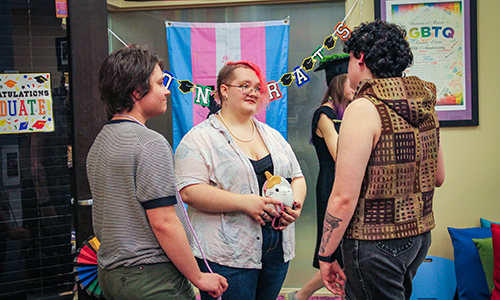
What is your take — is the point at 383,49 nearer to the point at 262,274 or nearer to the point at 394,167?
the point at 394,167

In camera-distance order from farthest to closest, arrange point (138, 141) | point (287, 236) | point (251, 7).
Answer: point (251, 7) → point (287, 236) → point (138, 141)

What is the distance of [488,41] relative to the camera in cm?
282

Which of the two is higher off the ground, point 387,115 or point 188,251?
point 387,115

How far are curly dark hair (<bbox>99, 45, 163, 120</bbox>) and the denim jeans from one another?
1.59ft

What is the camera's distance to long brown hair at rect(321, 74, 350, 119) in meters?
2.46

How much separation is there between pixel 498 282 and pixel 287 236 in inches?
57.9

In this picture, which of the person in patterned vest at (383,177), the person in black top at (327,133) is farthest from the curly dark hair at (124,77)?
the person in black top at (327,133)

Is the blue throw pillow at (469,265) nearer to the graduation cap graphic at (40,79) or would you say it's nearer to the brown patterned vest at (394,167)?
the brown patterned vest at (394,167)

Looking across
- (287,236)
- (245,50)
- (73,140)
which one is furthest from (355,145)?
(245,50)

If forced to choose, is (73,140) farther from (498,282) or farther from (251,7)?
(498,282)

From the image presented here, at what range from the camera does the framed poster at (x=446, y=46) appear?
2.82 metres

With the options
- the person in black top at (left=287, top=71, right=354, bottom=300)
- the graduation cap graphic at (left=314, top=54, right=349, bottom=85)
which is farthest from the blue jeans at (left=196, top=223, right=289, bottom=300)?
the graduation cap graphic at (left=314, top=54, right=349, bottom=85)

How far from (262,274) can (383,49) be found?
1.03 m

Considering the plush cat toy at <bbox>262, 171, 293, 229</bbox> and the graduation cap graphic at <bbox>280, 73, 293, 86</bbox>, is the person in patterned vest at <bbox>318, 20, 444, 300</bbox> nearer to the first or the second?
the plush cat toy at <bbox>262, 171, 293, 229</bbox>
